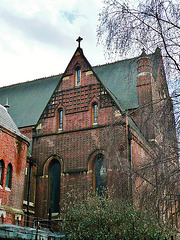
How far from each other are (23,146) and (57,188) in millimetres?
3598

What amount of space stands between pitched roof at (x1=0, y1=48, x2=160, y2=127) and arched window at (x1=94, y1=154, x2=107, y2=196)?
22.4ft

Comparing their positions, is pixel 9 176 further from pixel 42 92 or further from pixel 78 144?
pixel 42 92

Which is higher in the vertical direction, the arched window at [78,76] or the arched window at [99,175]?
the arched window at [78,76]

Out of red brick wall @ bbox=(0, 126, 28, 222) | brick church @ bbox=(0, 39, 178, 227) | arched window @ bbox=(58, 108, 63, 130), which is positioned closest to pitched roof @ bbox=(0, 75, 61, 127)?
arched window @ bbox=(58, 108, 63, 130)

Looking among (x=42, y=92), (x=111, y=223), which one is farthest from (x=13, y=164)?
(x=42, y=92)

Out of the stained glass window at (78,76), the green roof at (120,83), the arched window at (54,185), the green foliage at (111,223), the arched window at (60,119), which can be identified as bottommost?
the green foliage at (111,223)

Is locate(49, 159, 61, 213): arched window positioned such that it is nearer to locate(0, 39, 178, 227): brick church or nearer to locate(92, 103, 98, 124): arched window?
locate(0, 39, 178, 227): brick church

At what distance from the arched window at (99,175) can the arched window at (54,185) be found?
2581 millimetres

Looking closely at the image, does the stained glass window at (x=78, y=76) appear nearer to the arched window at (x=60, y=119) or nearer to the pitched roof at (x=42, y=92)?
the arched window at (x=60, y=119)

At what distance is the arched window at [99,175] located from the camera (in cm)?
1905

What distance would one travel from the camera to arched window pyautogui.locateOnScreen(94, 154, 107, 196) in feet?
62.5

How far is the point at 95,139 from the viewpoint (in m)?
19.9

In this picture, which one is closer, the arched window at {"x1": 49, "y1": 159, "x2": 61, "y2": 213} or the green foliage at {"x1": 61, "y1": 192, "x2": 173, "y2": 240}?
the green foliage at {"x1": 61, "y1": 192, "x2": 173, "y2": 240}

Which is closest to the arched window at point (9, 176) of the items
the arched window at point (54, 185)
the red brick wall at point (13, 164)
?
the red brick wall at point (13, 164)
